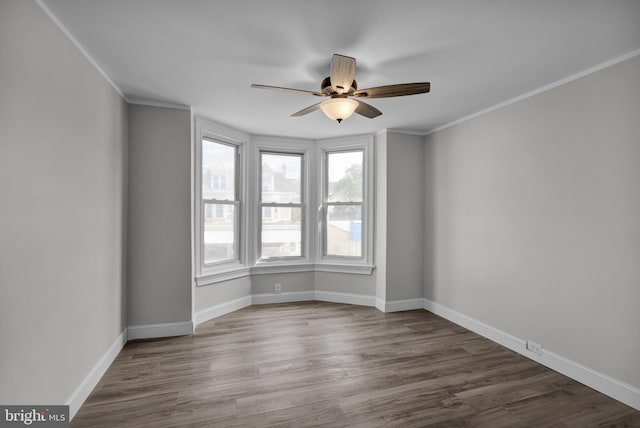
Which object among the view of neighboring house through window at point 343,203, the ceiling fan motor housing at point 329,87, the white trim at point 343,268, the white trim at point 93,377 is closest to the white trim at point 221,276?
the white trim at point 93,377

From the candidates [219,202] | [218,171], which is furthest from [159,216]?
[218,171]

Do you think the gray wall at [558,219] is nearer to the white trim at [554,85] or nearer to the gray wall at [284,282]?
the white trim at [554,85]

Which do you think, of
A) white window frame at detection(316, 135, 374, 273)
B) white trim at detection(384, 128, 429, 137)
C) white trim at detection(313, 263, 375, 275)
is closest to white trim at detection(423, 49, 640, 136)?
white trim at detection(384, 128, 429, 137)

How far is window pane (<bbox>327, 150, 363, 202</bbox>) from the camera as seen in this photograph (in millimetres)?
4711

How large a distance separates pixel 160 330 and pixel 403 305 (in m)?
3.03

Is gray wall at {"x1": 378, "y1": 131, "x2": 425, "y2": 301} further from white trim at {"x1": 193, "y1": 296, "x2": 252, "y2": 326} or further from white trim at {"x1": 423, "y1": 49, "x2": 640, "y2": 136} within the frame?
white trim at {"x1": 193, "y1": 296, "x2": 252, "y2": 326}

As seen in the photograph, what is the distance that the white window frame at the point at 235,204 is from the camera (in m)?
3.76

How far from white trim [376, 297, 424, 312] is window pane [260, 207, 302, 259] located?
5.00 ft

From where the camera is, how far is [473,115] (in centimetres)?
358

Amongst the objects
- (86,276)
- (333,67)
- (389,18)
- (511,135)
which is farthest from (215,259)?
(511,135)

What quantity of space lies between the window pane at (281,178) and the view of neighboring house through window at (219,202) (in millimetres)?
465

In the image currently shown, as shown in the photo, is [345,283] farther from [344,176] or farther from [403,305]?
[344,176]

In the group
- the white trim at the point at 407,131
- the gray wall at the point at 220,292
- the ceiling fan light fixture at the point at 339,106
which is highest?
the white trim at the point at 407,131

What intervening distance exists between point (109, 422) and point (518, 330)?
3.47 m
